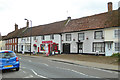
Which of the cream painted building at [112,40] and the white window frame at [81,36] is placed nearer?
the cream painted building at [112,40]

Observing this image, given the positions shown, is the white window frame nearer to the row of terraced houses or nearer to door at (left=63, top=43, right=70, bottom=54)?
the row of terraced houses

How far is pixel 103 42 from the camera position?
22.8m

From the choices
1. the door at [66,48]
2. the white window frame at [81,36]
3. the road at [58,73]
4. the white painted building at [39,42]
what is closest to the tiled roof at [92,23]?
the white window frame at [81,36]

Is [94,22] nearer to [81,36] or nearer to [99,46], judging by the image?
[81,36]

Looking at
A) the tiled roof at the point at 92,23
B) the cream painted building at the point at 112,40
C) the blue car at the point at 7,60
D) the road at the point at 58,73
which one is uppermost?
the tiled roof at the point at 92,23

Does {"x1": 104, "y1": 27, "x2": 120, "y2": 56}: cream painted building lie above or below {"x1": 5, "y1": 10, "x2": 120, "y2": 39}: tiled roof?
below

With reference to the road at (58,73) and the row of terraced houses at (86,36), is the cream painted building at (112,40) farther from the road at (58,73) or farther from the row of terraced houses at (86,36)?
the road at (58,73)

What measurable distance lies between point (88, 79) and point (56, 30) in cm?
2467

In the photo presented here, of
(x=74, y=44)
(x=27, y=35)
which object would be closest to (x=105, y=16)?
(x=74, y=44)

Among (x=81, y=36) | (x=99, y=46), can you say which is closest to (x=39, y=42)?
(x=81, y=36)

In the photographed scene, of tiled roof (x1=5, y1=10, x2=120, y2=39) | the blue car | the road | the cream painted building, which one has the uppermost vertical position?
tiled roof (x1=5, y1=10, x2=120, y2=39)

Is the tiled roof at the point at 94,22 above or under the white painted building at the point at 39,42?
above

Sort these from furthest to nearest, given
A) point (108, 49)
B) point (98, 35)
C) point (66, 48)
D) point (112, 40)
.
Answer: point (66, 48) → point (98, 35) → point (108, 49) → point (112, 40)

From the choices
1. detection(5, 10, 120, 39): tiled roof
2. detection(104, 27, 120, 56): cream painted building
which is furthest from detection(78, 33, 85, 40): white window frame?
detection(104, 27, 120, 56): cream painted building
